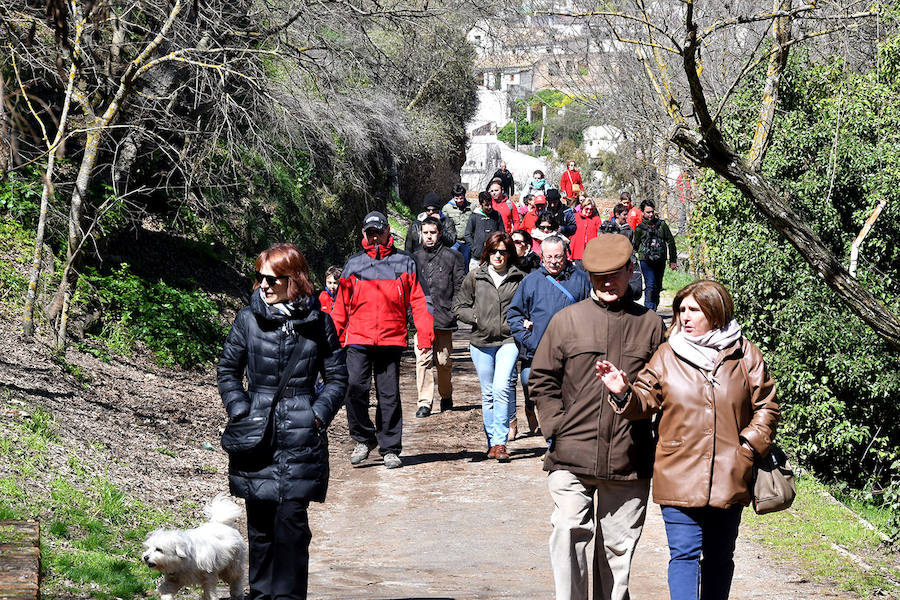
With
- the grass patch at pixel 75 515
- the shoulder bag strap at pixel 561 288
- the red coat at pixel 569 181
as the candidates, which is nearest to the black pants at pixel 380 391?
the shoulder bag strap at pixel 561 288

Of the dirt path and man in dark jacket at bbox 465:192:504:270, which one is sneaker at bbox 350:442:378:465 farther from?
man in dark jacket at bbox 465:192:504:270

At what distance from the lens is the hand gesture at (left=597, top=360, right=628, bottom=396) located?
16.4 feet

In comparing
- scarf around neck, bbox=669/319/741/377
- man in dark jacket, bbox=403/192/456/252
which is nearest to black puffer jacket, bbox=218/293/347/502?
scarf around neck, bbox=669/319/741/377

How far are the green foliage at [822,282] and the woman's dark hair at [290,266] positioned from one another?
8340 mm

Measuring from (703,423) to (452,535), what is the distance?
3332 mm

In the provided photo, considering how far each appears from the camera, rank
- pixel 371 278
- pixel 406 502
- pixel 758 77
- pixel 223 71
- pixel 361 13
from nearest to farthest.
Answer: pixel 406 502, pixel 371 278, pixel 223 71, pixel 361 13, pixel 758 77

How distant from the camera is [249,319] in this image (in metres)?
5.64

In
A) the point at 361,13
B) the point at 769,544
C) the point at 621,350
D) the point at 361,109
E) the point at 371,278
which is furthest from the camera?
the point at 361,109

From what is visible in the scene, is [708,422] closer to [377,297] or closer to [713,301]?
[713,301]

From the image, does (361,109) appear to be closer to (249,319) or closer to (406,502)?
(406,502)

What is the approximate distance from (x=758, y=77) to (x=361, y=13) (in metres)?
5.54

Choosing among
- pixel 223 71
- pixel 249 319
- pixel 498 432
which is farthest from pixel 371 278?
pixel 249 319

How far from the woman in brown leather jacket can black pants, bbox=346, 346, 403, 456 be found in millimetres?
4749

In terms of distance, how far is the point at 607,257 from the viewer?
5.38 metres
